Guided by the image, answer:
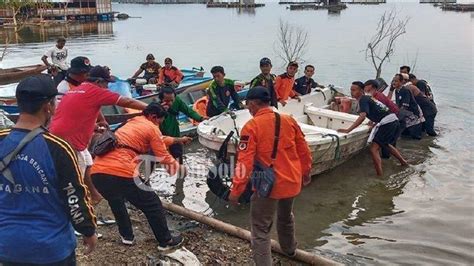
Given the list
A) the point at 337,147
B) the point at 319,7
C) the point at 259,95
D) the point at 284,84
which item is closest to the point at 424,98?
the point at 284,84

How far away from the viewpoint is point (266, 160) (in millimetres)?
4133

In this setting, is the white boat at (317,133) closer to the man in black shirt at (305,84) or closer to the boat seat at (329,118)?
the boat seat at (329,118)

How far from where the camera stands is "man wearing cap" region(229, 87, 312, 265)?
4090 millimetres

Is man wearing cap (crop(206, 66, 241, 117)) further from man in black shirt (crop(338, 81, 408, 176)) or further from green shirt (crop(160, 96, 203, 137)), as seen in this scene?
man in black shirt (crop(338, 81, 408, 176))

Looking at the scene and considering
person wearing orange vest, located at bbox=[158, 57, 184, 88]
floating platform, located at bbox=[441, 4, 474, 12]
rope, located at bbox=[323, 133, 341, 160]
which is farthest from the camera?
floating platform, located at bbox=[441, 4, 474, 12]

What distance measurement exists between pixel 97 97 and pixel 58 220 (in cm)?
214

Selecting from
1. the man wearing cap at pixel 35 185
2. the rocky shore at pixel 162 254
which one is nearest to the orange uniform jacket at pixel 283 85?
the rocky shore at pixel 162 254

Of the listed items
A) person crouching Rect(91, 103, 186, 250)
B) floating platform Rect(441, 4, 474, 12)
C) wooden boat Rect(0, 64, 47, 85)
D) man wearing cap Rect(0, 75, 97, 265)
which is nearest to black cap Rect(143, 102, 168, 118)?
person crouching Rect(91, 103, 186, 250)

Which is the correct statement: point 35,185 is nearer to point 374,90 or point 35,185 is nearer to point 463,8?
point 374,90

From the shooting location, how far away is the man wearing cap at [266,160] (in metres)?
4.09

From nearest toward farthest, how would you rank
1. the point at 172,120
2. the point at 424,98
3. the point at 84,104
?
the point at 84,104
the point at 172,120
the point at 424,98

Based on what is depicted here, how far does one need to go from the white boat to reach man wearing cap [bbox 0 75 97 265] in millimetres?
4525

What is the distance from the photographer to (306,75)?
11539 millimetres

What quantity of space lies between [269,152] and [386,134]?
4.94 metres
